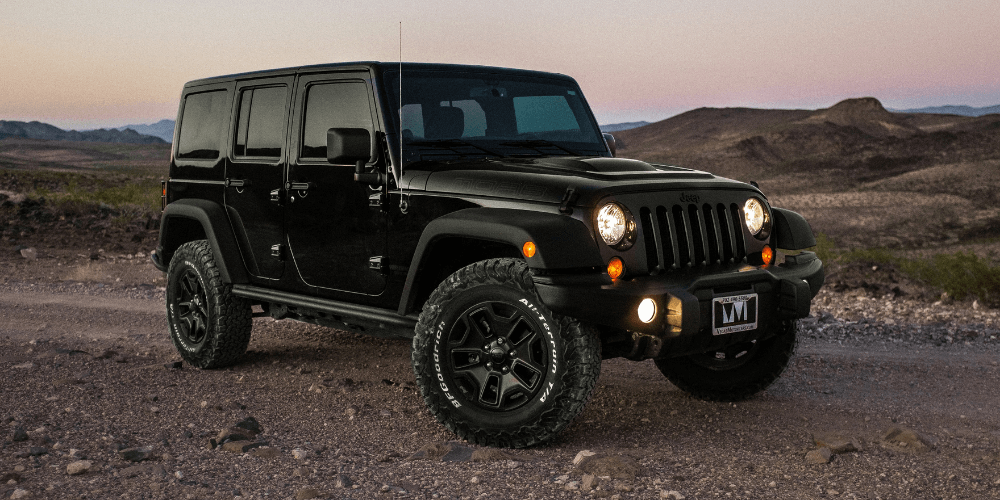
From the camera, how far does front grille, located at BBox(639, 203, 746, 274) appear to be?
438cm

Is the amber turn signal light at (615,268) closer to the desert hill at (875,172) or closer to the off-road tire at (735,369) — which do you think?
the off-road tire at (735,369)

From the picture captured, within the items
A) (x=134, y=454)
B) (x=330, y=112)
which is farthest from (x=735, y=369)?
(x=134, y=454)

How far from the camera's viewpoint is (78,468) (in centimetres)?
402

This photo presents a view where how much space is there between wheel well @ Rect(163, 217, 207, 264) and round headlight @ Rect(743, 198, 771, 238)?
4218 millimetres

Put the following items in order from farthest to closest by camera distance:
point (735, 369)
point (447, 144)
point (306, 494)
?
point (735, 369), point (447, 144), point (306, 494)

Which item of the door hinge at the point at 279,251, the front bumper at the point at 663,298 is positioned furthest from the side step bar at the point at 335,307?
the front bumper at the point at 663,298

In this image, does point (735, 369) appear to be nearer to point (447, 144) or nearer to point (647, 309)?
point (647, 309)

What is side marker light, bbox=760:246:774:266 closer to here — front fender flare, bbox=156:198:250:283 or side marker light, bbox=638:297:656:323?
side marker light, bbox=638:297:656:323

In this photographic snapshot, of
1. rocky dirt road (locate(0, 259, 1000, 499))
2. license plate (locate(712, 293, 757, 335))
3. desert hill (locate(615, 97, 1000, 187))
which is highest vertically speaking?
desert hill (locate(615, 97, 1000, 187))

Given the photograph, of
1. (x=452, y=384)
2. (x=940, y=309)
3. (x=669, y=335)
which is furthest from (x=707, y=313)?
(x=940, y=309)

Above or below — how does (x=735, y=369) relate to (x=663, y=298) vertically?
below

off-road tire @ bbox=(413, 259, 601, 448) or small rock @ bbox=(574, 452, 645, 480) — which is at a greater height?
off-road tire @ bbox=(413, 259, 601, 448)

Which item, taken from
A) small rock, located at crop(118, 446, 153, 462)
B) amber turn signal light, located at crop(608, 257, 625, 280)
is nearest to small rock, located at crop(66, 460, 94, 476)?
small rock, located at crop(118, 446, 153, 462)

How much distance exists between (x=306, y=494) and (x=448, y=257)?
165cm
